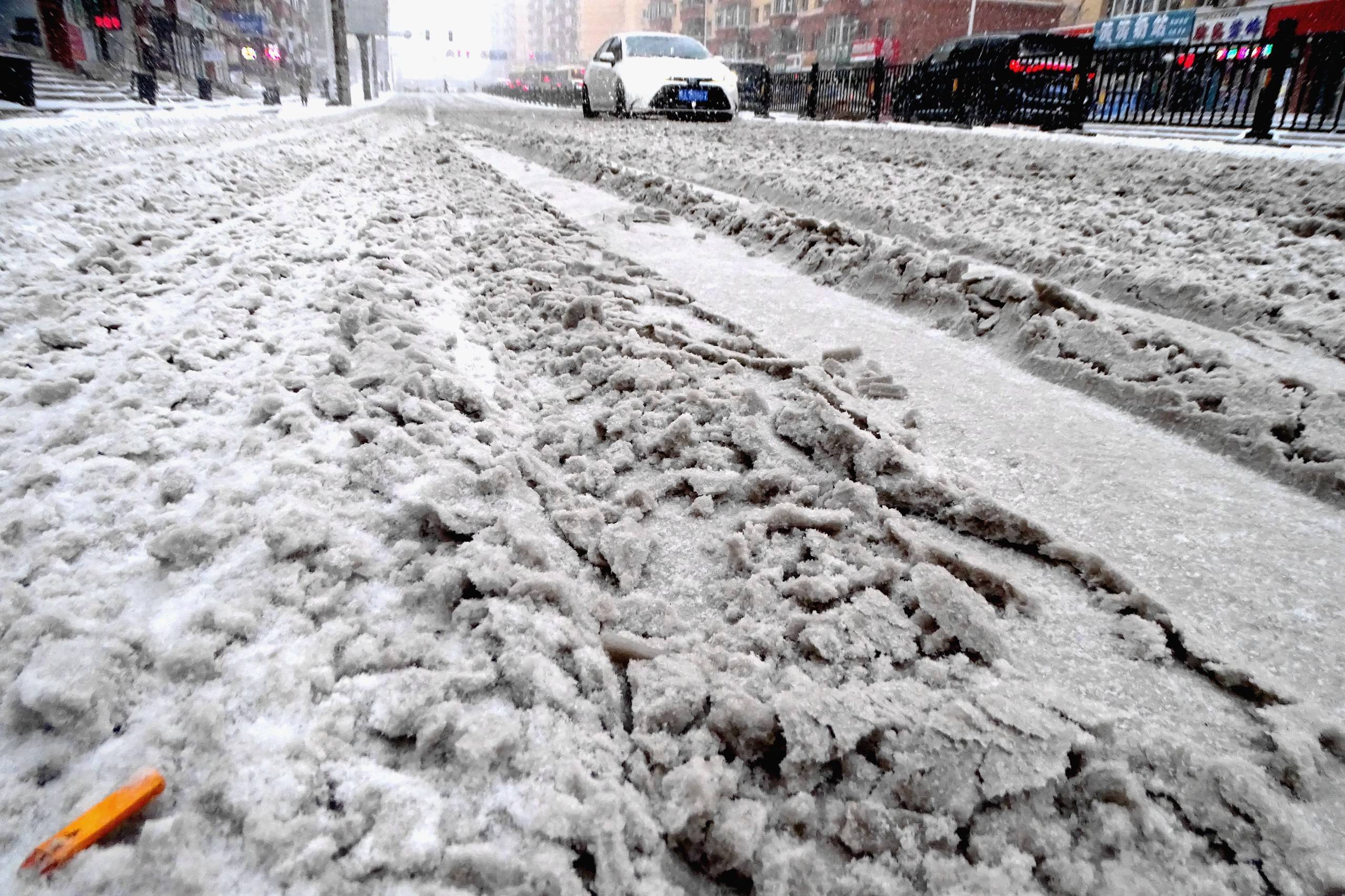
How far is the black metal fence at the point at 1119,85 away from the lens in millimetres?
7961

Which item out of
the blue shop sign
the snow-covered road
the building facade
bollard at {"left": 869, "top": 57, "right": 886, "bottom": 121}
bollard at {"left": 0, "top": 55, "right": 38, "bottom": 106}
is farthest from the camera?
the building facade

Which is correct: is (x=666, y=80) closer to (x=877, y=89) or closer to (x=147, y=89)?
(x=877, y=89)

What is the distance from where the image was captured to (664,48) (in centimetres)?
1449

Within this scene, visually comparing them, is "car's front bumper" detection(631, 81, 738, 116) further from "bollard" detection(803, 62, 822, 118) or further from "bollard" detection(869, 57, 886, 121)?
"bollard" detection(803, 62, 822, 118)

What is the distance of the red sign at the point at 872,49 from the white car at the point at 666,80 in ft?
66.5

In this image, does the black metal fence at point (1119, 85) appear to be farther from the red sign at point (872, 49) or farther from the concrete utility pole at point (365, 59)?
the concrete utility pole at point (365, 59)

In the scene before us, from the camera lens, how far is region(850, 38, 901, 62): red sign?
32.2m

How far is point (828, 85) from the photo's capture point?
642 inches

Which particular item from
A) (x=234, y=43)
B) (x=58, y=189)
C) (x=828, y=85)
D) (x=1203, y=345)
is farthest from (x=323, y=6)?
(x=1203, y=345)

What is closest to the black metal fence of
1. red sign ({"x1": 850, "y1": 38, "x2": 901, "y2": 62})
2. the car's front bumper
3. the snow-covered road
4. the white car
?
the car's front bumper

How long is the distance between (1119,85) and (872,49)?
79.5ft

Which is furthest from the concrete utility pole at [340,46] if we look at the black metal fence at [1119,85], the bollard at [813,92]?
the black metal fence at [1119,85]

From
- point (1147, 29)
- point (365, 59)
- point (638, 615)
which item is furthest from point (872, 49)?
point (638, 615)

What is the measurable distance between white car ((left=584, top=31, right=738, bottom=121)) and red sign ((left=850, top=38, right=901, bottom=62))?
66.5 feet
